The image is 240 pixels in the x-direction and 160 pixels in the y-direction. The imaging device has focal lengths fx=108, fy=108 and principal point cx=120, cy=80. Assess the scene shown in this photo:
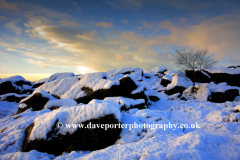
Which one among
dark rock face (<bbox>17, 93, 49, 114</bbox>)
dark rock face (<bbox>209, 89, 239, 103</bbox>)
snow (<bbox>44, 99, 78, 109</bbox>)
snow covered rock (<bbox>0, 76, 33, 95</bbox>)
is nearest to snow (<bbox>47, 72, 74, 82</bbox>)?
dark rock face (<bbox>17, 93, 49, 114</bbox>)

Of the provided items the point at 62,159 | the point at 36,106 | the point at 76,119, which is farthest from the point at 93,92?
the point at 62,159

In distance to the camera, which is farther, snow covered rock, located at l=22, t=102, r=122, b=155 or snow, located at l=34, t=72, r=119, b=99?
snow, located at l=34, t=72, r=119, b=99

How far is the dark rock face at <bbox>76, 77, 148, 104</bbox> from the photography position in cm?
1079

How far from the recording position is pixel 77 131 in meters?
3.42

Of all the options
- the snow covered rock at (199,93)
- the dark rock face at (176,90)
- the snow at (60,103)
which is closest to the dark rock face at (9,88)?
the snow at (60,103)

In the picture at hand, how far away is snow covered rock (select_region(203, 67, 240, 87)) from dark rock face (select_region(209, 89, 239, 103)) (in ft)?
24.1

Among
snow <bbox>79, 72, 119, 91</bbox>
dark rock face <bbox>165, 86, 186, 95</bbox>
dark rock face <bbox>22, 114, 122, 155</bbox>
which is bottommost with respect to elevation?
dark rock face <bbox>22, 114, 122, 155</bbox>

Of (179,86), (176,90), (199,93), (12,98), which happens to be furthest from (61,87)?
(199,93)

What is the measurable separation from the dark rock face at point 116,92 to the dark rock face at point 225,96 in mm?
8620

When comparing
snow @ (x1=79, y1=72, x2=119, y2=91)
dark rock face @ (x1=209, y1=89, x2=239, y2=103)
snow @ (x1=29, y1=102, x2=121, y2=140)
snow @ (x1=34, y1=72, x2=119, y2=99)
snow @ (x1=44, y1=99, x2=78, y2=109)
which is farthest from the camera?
dark rock face @ (x1=209, y1=89, x2=239, y2=103)

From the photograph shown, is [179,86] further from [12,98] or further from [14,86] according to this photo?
[14,86]

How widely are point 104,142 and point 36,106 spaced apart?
30.2 ft

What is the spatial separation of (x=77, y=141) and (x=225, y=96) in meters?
15.7

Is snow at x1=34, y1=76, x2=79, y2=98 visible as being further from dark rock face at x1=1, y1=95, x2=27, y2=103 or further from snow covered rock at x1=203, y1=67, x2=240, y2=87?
snow covered rock at x1=203, y1=67, x2=240, y2=87
